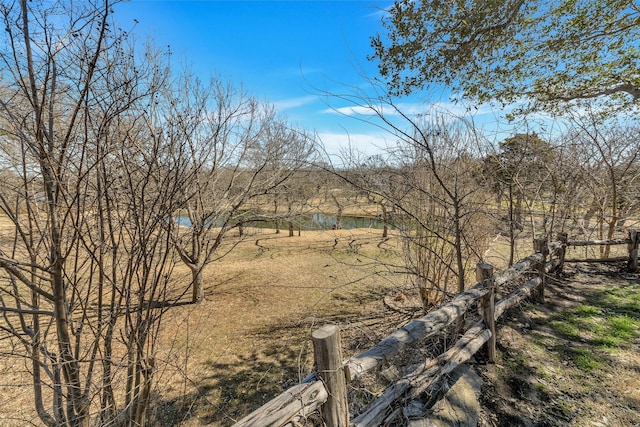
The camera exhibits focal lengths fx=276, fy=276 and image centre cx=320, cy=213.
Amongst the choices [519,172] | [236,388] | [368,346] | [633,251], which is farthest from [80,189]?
[633,251]

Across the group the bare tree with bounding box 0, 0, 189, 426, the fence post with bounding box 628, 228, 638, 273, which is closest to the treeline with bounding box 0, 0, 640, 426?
the bare tree with bounding box 0, 0, 189, 426

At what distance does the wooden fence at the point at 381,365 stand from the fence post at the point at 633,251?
3.13 m

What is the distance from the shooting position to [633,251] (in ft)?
15.9

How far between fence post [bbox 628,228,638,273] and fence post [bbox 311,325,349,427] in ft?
20.3

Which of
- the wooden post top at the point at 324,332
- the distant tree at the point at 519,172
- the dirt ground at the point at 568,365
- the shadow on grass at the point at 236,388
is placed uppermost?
the distant tree at the point at 519,172

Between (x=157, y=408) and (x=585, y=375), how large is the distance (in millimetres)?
4646

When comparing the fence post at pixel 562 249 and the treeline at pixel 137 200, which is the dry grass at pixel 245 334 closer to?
the treeline at pixel 137 200

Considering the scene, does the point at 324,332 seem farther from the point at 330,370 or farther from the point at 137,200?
the point at 137,200

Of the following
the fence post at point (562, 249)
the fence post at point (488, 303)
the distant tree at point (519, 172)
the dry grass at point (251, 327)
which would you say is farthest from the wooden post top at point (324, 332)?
the fence post at point (562, 249)

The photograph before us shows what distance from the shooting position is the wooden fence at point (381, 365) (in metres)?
1.27

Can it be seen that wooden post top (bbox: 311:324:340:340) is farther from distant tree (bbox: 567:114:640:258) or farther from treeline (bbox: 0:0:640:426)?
distant tree (bbox: 567:114:640:258)

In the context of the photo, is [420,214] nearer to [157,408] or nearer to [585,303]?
[585,303]

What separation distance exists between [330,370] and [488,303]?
6.74ft

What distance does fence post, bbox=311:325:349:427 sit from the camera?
4.53 ft
